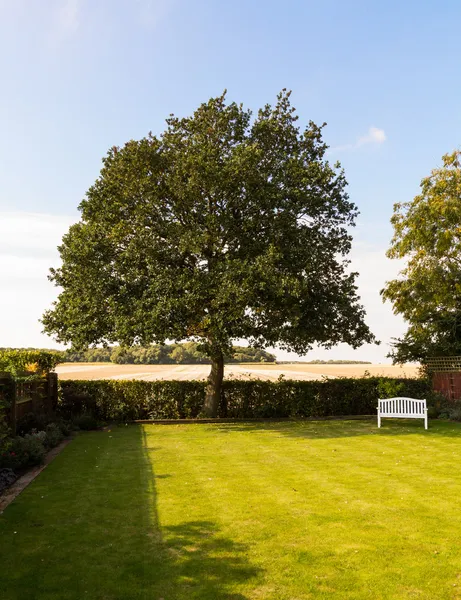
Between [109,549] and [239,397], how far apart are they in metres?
16.6

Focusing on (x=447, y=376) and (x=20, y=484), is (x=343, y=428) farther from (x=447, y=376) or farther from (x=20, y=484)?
(x=20, y=484)

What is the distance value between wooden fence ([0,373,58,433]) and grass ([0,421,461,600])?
200cm

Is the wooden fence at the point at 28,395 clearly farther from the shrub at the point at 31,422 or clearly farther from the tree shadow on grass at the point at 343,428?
the tree shadow on grass at the point at 343,428

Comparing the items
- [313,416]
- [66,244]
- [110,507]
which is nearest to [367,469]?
[110,507]

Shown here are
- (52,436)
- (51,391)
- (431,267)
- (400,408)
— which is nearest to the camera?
(52,436)

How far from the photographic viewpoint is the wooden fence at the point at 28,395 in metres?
13.5

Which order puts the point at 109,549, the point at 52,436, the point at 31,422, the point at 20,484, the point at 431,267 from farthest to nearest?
the point at 431,267
the point at 31,422
the point at 52,436
the point at 20,484
the point at 109,549

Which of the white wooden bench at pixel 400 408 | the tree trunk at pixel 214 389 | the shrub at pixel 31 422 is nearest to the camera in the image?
the shrub at pixel 31 422

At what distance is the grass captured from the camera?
5.48 meters

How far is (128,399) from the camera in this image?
22172mm

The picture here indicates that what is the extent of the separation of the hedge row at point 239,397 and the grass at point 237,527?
794 cm

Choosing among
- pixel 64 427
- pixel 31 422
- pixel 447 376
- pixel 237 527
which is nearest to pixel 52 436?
pixel 31 422

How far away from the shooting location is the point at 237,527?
7.38m

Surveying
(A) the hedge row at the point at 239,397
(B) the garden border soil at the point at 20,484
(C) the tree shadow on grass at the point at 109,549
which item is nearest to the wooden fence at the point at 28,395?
(A) the hedge row at the point at 239,397
